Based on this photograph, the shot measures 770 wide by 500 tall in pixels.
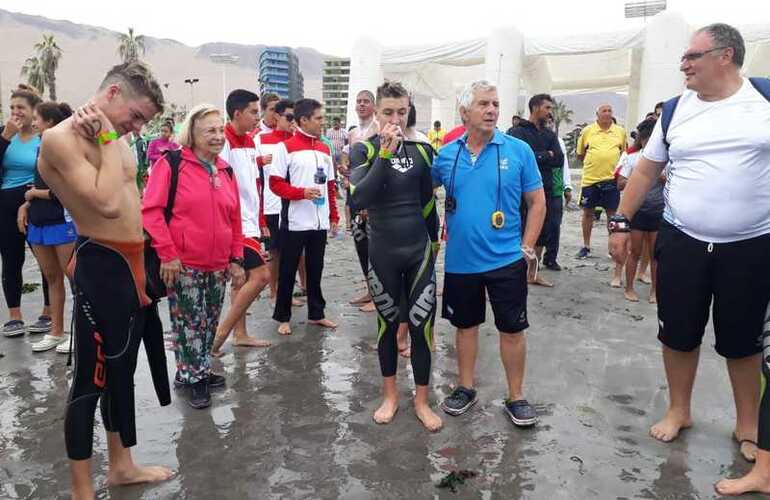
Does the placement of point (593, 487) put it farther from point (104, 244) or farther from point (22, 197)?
point (22, 197)

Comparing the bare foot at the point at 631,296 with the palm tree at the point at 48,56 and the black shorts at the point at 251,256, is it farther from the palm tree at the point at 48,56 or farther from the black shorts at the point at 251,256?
the palm tree at the point at 48,56

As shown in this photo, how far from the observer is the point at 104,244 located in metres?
2.67

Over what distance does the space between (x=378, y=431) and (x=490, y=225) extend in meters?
Answer: 1.39

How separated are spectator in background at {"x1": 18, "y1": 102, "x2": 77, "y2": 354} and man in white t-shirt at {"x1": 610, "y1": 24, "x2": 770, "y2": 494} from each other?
173 inches

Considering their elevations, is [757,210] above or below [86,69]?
below

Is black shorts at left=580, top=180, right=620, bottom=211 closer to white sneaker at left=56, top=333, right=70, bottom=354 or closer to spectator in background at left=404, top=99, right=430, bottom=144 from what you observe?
spectator in background at left=404, top=99, right=430, bottom=144

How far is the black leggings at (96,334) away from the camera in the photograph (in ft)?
8.73

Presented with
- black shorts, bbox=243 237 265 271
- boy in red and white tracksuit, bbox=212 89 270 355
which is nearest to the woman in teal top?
boy in red and white tracksuit, bbox=212 89 270 355

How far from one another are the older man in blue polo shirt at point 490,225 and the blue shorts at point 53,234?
3.22 metres

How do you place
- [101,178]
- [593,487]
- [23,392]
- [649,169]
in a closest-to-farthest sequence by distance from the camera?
[101,178] → [593,487] → [649,169] → [23,392]

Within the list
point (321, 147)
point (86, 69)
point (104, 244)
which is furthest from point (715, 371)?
point (86, 69)

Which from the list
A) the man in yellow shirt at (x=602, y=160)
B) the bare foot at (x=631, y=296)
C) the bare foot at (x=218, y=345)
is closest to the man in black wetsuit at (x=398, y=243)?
the bare foot at (x=218, y=345)

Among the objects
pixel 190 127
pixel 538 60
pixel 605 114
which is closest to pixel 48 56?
pixel 538 60

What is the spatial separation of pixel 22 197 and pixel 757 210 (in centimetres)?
556
